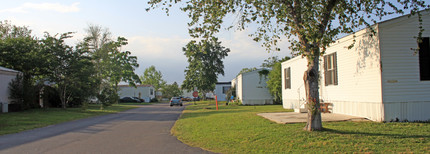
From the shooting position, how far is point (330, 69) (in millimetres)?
15234

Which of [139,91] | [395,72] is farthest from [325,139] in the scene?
[139,91]

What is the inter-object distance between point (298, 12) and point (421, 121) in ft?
20.4

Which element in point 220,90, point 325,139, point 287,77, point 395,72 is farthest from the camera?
point 220,90

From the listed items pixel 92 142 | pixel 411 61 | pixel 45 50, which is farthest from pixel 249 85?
pixel 92 142

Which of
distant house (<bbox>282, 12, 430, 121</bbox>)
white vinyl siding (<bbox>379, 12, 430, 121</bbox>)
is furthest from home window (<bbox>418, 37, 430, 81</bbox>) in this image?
white vinyl siding (<bbox>379, 12, 430, 121</bbox>)

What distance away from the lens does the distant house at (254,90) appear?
32969 mm

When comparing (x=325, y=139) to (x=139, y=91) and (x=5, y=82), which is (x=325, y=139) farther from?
(x=139, y=91)

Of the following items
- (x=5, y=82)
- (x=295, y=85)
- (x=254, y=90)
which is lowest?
(x=254, y=90)

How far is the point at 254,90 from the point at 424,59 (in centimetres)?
2223

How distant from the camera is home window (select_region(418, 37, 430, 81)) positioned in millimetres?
11203

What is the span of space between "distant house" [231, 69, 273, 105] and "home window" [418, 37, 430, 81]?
2191 cm

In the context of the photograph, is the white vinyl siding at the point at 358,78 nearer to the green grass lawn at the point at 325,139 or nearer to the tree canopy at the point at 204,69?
the green grass lawn at the point at 325,139

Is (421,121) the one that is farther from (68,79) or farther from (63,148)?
(68,79)

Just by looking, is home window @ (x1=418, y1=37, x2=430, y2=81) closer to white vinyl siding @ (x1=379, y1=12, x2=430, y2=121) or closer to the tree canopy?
Answer: white vinyl siding @ (x1=379, y1=12, x2=430, y2=121)
